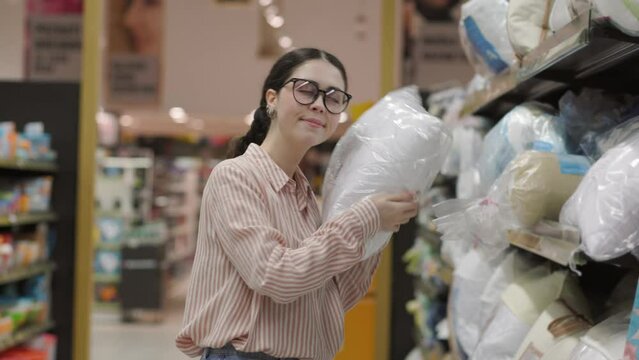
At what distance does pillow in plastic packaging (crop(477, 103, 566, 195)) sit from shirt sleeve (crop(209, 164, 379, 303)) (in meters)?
0.78

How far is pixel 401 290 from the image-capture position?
509 centimetres

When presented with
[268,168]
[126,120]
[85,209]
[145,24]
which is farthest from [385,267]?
[126,120]

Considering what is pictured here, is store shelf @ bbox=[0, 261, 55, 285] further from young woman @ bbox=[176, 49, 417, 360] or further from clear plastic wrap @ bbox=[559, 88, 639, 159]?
clear plastic wrap @ bbox=[559, 88, 639, 159]

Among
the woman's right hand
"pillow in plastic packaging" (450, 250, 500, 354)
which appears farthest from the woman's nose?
"pillow in plastic packaging" (450, 250, 500, 354)

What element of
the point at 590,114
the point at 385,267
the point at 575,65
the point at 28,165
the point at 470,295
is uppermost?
the point at 575,65

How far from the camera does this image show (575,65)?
1.92 metres

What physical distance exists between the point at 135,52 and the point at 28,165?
9.75 ft

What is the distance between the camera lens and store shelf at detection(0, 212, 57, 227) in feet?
14.3

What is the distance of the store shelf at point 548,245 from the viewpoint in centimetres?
153

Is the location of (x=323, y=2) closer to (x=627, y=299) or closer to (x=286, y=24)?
(x=286, y=24)

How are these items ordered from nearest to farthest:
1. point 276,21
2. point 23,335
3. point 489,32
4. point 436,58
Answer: point 489,32 < point 23,335 < point 436,58 < point 276,21

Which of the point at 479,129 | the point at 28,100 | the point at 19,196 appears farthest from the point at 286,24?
the point at 479,129

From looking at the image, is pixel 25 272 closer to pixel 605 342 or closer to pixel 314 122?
pixel 314 122

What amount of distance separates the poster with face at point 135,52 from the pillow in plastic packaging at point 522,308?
18.4ft
